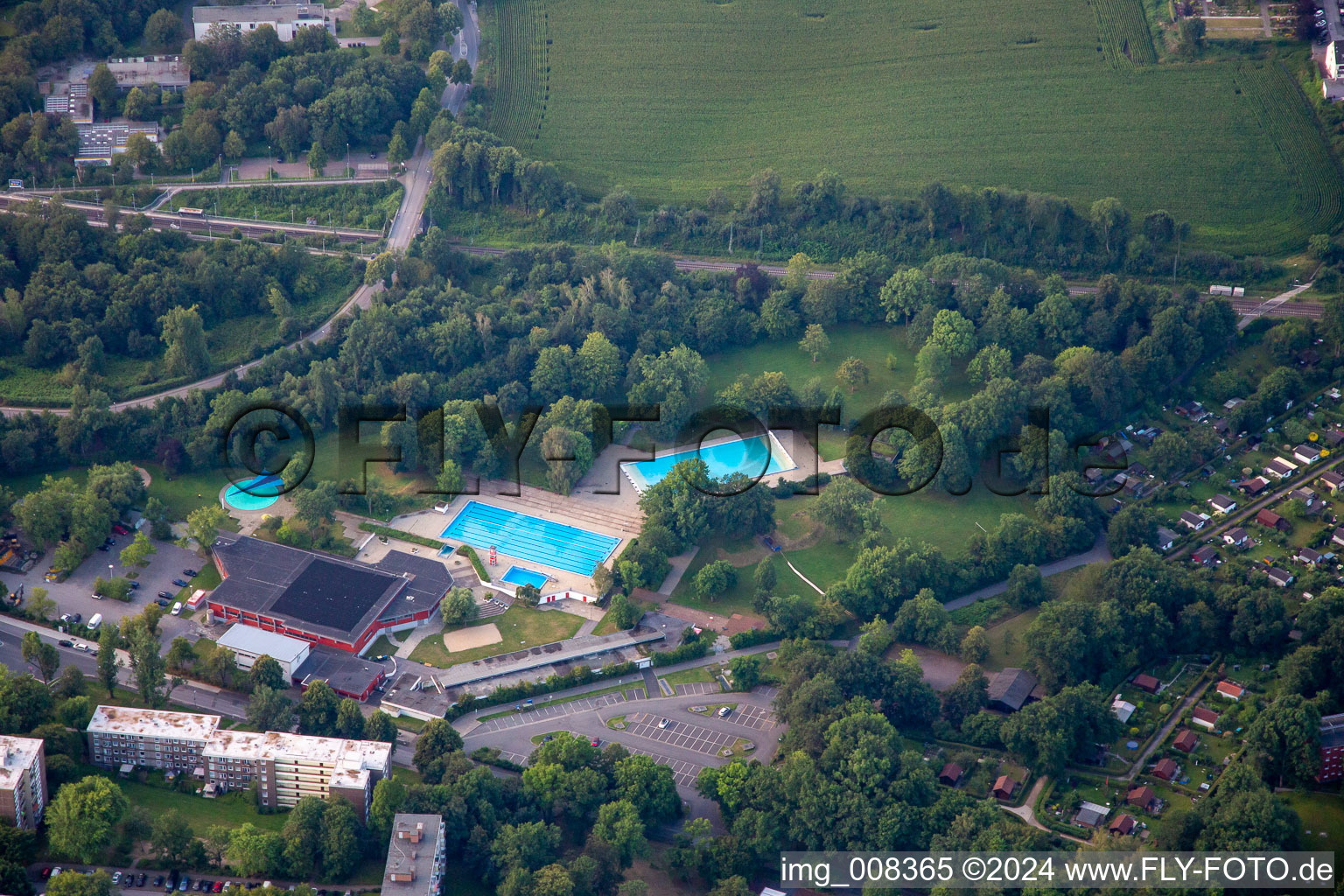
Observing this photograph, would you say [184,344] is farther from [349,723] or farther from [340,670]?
[349,723]

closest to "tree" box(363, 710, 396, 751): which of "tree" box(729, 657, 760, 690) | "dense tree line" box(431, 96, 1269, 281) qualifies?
"tree" box(729, 657, 760, 690)

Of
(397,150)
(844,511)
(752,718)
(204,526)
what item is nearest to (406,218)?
(397,150)

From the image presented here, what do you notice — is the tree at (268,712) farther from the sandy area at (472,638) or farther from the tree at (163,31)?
the tree at (163,31)

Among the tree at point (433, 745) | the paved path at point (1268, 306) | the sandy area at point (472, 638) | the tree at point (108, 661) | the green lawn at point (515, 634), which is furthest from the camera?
the paved path at point (1268, 306)

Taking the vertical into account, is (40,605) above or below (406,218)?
below

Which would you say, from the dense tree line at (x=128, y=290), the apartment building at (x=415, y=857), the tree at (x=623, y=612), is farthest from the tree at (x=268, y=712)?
the dense tree line at (x=128, y=290)
